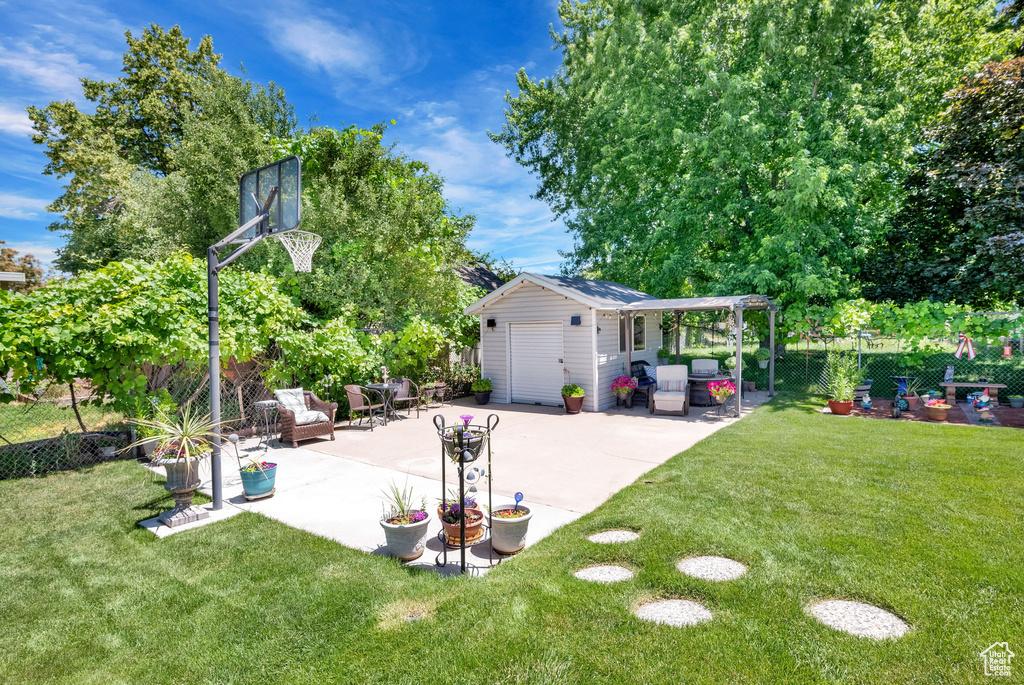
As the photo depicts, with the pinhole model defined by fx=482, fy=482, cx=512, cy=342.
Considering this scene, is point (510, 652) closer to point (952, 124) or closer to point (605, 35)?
point (952, 124)

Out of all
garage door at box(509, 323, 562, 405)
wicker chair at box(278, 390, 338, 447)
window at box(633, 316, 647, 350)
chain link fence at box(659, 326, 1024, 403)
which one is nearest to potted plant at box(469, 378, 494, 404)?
garage door at box(509, 323, 562, 405)

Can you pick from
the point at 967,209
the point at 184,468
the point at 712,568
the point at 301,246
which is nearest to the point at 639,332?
the point at 967,209

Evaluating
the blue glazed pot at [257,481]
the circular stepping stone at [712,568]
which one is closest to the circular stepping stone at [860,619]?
the circular stepping stone at [712,568]

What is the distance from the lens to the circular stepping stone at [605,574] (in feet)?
11.5

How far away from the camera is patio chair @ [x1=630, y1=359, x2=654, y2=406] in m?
11.7

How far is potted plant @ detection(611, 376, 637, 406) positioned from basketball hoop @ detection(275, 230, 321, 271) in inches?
282

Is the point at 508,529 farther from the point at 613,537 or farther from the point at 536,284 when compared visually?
the point at 536,284

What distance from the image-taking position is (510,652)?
107 inches

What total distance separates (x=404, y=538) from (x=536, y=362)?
851cm

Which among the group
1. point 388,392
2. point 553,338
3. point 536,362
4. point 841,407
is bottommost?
point 841,407

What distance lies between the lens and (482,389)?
12562 mm

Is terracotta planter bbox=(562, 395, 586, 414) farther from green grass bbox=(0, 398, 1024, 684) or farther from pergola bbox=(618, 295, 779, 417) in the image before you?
green grass bbox=(0, 398, 1024, 684)

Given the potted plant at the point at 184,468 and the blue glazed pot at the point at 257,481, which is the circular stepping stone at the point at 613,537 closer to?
the blue glazed pot at the point at 257,481

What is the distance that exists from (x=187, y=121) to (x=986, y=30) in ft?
74.3
